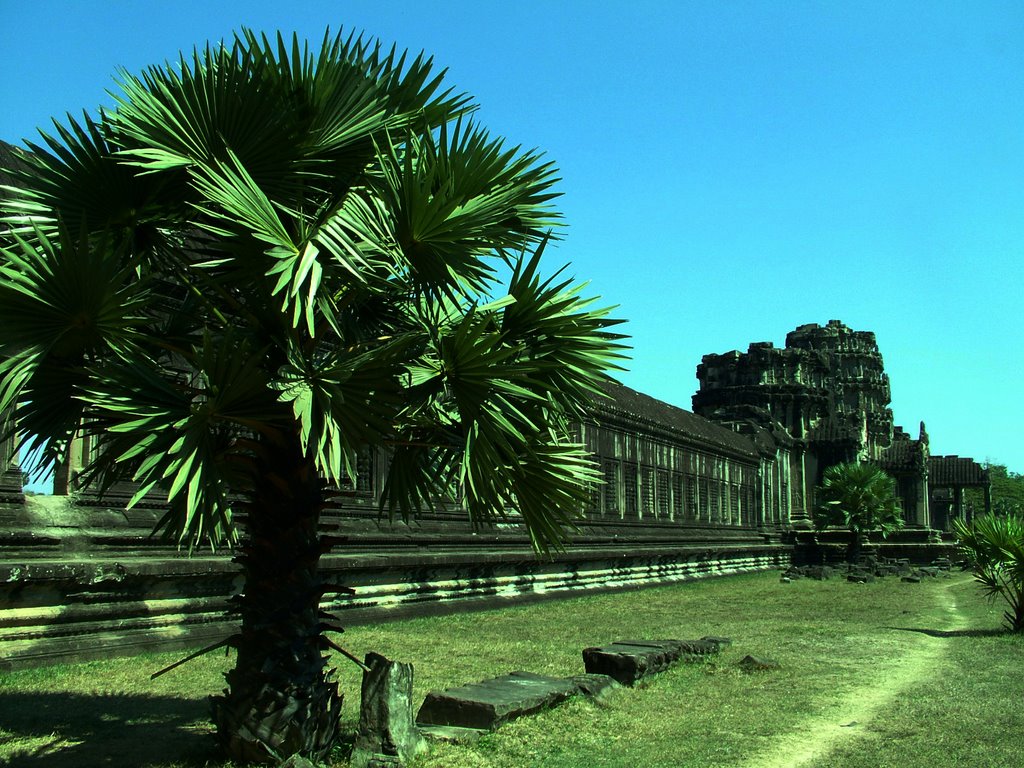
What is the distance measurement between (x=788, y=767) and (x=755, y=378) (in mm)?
66227

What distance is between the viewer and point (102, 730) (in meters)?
7.39

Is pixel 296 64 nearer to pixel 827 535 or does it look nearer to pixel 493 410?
pixel 493 410

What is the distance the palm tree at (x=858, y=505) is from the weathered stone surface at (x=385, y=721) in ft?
121

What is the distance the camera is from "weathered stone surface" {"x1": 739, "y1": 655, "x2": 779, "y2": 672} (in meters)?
10.9

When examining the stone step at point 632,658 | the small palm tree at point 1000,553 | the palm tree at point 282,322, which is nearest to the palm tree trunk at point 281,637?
the palm tree at point 282,322

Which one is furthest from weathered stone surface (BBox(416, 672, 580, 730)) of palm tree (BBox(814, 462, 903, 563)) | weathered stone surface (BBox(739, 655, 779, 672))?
palm tree (BBox(814, 462, 903, 563))

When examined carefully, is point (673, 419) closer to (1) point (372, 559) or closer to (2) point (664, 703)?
(1) point (372, 559)

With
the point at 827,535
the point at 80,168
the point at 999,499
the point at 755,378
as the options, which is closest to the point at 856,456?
the point at 755,378

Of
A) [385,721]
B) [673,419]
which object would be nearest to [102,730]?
[385,721]

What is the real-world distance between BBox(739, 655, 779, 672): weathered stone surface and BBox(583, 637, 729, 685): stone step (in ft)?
2.00

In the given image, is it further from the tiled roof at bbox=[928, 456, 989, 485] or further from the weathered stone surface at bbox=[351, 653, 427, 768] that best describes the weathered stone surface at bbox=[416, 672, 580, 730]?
the tiled roof at bbox=[928, 456, 989, 485]

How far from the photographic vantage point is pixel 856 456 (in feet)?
215

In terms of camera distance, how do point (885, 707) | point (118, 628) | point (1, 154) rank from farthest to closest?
point (1, 154) → point (118, 628) → point (885, 707)

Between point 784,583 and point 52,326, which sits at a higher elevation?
point 52,326
